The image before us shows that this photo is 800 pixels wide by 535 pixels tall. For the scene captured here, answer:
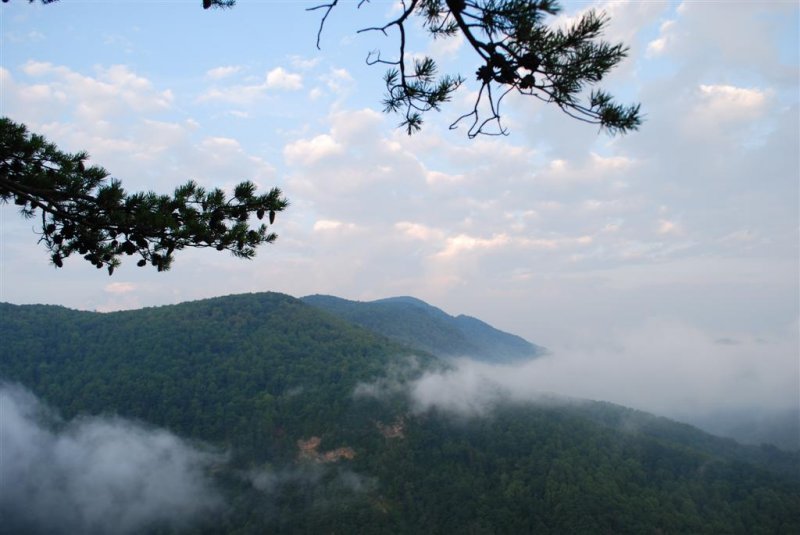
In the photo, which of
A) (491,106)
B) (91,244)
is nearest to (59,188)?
(91,244)

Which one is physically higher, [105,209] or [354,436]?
[105,209]

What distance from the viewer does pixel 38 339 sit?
9894cm

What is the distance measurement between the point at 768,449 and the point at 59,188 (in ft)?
446

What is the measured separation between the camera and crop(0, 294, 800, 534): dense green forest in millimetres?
67812

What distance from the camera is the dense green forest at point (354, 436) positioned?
222 ft

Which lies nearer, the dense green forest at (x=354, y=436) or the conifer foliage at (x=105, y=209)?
the conifer foliage at (x=105, y=209)

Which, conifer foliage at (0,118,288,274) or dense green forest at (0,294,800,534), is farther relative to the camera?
dense green forest at (0,294,800,534)

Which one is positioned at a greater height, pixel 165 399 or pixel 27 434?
pixel 165 399

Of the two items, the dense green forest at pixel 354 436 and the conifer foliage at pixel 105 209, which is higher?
the conifer foliage at pixel 105 209

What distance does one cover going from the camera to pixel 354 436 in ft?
276

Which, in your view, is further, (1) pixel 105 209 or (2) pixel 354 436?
(2) pixel 354 436

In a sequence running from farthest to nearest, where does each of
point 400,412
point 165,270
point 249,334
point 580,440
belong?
1. point 249,334
2. point 400,412
3. point 580,440
4. point 165,270

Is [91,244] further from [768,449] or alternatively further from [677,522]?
[768,449]

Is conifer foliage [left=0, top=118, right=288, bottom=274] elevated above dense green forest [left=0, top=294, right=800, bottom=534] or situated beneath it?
elevated above
